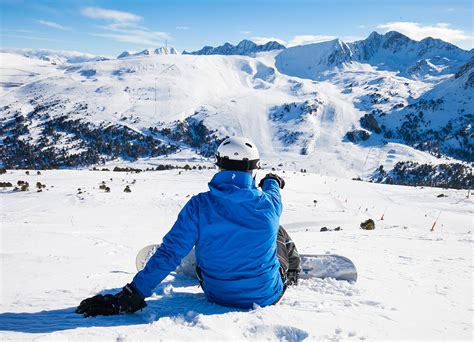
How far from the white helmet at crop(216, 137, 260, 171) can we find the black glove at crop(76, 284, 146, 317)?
182 cm

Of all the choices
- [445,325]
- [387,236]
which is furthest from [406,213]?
[445,325]

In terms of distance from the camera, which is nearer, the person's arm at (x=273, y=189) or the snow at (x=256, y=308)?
the snow at (x=256, y=308)

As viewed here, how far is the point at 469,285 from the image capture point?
7176 mm

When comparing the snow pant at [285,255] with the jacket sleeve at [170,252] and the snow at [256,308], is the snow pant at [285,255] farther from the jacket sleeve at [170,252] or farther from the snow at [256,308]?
the jacket sleeve at [170,252]

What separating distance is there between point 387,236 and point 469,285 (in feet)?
20.2

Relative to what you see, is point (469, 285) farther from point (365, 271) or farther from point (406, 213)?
point (406, 213)

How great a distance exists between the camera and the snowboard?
649cm

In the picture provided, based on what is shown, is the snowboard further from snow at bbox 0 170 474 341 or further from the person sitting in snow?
the person sitting in snow

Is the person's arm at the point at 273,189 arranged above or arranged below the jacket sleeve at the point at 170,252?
above

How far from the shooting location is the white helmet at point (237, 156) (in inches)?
172

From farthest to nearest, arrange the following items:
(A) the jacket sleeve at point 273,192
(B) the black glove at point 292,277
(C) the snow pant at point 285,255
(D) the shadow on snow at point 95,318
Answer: (B) the black glove at point 292,277
(C) the snow pant at point 285,255
(A) the jacket sleeve at point 273,192
(D) the shadow on snow at point 95,318

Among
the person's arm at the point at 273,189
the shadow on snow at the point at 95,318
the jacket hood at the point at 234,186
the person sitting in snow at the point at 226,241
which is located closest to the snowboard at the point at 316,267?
the shadow on snow at the point at 95,318

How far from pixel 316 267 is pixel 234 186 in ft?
10.7

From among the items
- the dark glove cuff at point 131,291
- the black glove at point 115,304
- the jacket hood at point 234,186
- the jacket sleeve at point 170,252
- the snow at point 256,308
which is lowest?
the snow at point 256,308
